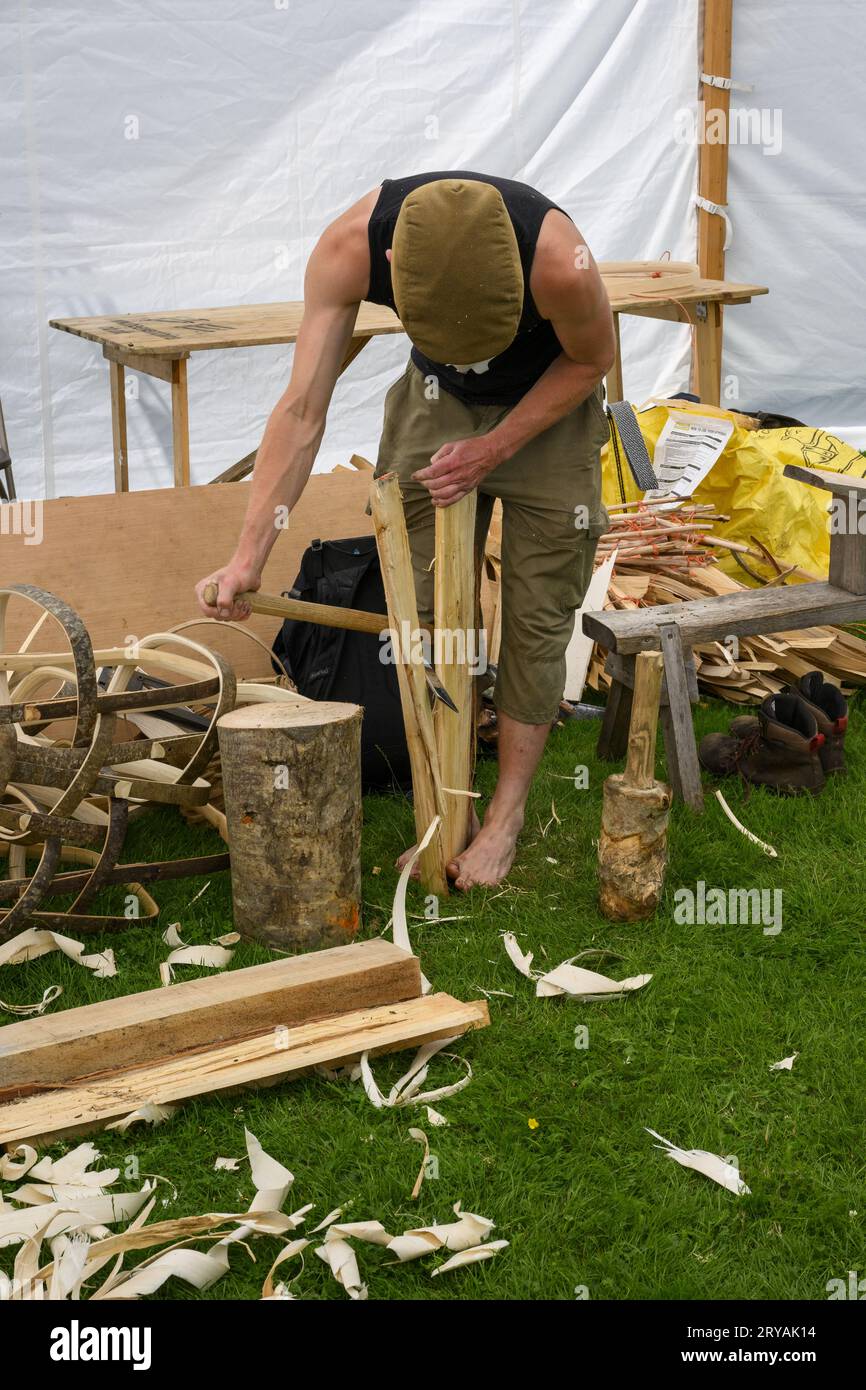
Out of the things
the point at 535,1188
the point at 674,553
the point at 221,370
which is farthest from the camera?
the point at 221,370

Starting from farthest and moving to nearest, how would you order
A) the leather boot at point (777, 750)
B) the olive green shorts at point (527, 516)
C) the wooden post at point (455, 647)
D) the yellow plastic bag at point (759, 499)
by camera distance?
the yellow plastic bag at point (759, 499) → the leather boot at point (777, 750) → the olive green shorts at point (527, 516) → the wooden post at point (455, 647)

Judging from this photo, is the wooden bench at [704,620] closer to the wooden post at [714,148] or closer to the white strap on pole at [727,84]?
the wooden post at [714,148]

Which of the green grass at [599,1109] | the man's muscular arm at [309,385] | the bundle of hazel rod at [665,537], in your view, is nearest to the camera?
the green grass at [599,1109]

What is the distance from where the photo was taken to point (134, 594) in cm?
420

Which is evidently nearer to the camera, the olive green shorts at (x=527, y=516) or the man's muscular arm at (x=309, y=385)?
the man's muscular arm at (x=309, y=385)

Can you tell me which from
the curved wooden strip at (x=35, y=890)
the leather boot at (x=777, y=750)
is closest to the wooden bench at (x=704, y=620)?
the leather boot at (x=777, y=750)

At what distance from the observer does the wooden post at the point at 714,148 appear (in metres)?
7.47

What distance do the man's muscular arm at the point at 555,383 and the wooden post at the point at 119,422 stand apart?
7.72 ft

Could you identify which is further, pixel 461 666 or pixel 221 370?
pixel 221 370

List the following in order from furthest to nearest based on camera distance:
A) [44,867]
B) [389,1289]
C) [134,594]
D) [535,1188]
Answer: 1. [134,594]
2. [44,867]
3. [535,1188]
4. [389,1289]

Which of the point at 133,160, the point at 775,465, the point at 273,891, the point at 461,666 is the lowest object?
the point at 273,891

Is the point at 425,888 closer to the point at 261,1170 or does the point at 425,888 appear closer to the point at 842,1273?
the point at 261,1170

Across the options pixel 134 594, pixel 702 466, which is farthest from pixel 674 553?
pixel 134 594

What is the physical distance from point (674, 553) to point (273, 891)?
2.66m
